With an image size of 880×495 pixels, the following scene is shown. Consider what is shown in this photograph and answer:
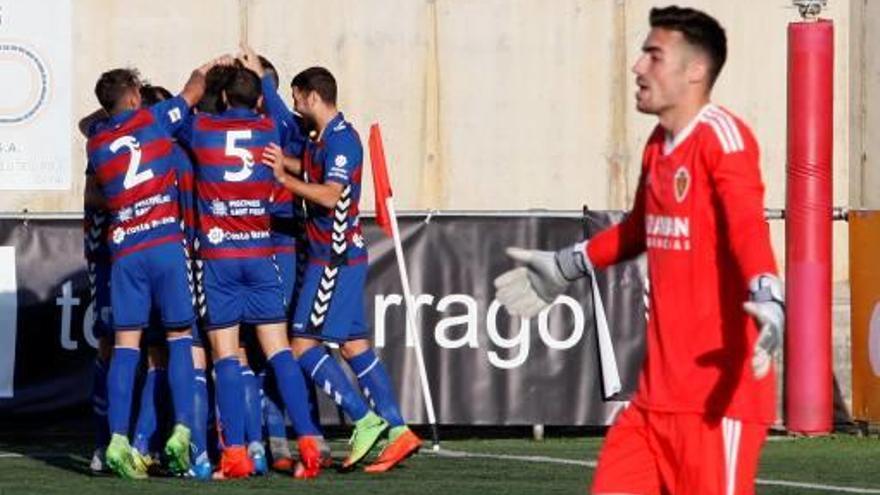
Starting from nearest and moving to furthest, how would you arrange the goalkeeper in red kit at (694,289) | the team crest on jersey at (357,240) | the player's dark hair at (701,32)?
the goalkeeper in red kit at (694,289), the player's dark hair at (701,32), the team crest on jersey at (357,240)

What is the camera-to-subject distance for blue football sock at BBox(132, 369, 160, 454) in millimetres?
12203

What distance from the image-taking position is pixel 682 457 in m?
6.80

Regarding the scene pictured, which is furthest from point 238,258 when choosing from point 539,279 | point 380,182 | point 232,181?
point 539,279

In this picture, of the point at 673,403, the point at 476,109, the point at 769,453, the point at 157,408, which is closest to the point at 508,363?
the point at 769,453

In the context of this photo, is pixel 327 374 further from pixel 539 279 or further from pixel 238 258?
pixel 539 279

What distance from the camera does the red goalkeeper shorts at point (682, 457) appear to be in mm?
6766

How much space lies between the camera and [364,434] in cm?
1191

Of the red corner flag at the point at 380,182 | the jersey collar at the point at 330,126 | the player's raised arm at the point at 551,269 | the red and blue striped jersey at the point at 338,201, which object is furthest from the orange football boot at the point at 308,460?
the player's raised arm at the point at 551,269

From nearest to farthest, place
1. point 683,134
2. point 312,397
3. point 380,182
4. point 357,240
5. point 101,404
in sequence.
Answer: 1. point 683,134
2. point 357,240
3. point 101,404
4. point 312,397
5. point 380,182

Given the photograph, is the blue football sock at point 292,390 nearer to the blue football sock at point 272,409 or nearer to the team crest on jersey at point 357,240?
the blue football sock at point 272,409

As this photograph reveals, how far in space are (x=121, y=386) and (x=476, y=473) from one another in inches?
72.5

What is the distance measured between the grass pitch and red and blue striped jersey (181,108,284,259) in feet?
3.92

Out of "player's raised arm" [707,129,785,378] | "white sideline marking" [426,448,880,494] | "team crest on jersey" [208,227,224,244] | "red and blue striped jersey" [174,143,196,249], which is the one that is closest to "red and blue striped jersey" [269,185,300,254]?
"red and blue striped jersey" [174,143,196,249]

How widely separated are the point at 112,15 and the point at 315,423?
6773 mm
